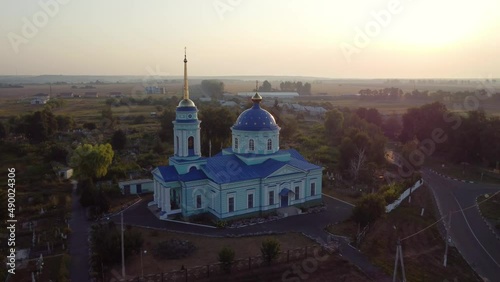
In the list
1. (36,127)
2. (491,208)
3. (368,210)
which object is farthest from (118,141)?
(491,208)

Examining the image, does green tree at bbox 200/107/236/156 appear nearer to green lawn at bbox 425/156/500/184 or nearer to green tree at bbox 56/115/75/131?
green lawn at bbox 425/156/500/184

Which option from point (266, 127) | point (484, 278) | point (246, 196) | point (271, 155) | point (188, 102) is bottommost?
point (484, 278)

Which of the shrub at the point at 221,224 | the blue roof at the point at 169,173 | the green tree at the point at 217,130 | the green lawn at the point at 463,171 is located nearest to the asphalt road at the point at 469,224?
the green lawn at the point at 463,171

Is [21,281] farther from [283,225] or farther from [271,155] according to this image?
[271,155]

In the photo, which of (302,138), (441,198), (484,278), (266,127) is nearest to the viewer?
(484,278)

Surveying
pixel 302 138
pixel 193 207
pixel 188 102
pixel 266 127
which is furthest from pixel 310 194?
pixel 302 138

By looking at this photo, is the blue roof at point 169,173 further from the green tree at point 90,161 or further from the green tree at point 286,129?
the green tree at point 286,129
